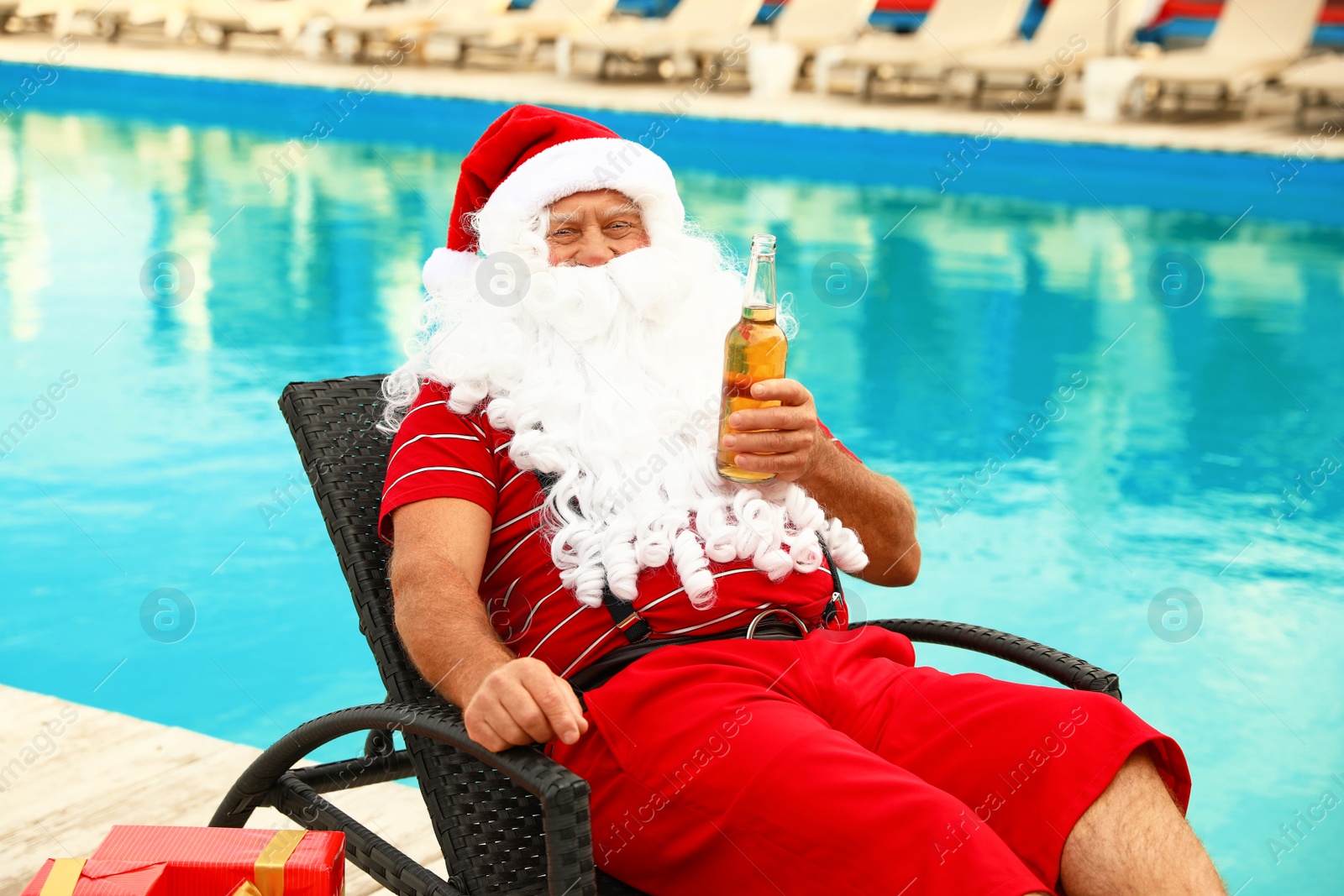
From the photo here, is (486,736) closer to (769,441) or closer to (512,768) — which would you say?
(512,768)

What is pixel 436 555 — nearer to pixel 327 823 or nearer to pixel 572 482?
pixel 572 482

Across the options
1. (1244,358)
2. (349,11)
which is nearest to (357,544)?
(1244,358)

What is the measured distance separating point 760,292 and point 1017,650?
769 millimetres

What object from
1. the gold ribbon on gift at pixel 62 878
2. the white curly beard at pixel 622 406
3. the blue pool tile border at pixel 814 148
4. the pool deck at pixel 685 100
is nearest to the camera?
the gold ribbon on gift at pixel 62 878

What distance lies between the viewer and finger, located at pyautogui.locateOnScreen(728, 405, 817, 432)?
1863mm

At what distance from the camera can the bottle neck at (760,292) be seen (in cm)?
184

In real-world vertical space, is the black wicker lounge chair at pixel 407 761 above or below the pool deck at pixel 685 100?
below

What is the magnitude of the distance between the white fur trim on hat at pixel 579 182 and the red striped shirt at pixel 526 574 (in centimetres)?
40

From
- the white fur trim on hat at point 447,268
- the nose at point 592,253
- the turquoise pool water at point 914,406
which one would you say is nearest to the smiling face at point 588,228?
the nose at point 592,253

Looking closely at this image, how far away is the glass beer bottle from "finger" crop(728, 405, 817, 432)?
0.06 feet

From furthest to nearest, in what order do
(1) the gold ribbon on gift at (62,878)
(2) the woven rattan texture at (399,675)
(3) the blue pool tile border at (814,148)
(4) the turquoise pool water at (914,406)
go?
1. (3) the blue pool tile border at (814,148)
2. (4) the turquoise pool water at (914,406)
3. (2) the woven rattan texture at (399,675)
4. (1) the gold ribbon on gift at (62,878)

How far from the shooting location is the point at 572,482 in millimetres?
2041

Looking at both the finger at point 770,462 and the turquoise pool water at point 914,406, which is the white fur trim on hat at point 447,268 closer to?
the finger at point 770,462

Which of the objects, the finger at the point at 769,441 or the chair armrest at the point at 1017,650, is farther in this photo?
the chair armrest at the point at 1017,650
